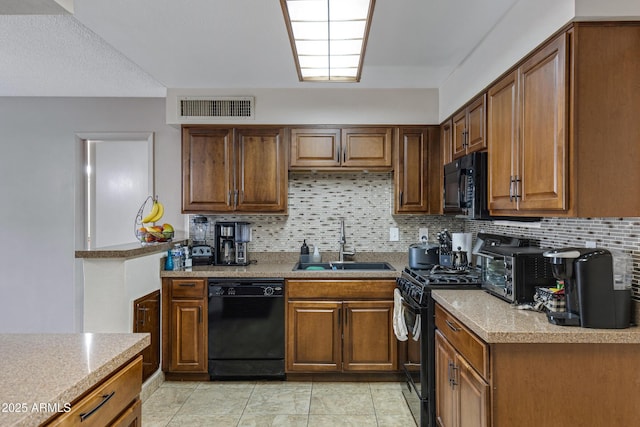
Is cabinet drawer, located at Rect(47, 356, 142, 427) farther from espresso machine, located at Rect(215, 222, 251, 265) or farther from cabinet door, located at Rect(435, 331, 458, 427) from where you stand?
espresso machine, located at Rect(215, 222, 251, 265)

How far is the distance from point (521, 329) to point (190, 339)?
8.50 ft

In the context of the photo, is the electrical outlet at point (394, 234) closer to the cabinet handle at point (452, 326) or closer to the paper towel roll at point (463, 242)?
the paper towel roll at point (463, 242)

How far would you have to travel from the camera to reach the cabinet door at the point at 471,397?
169 cm

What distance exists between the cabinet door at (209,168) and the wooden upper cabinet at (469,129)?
1.85 m

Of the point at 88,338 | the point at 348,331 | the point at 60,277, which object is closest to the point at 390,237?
the point at 348,331

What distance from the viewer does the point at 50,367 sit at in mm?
1215

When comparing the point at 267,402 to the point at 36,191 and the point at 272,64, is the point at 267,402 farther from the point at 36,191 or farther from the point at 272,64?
the point at 36,191

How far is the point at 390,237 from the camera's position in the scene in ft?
13.0

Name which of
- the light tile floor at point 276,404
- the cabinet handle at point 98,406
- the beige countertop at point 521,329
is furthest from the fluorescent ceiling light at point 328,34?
the light tile floor at point 276,404

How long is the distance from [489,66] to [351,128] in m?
1.37

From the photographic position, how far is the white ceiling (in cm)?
225

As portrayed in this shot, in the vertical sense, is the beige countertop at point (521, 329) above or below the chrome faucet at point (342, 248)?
below

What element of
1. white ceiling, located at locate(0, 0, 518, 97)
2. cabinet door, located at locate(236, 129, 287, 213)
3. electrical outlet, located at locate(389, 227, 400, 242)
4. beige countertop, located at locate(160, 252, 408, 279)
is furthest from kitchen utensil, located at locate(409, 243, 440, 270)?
white ceiling, located at locate(0, 0, 518, 97)

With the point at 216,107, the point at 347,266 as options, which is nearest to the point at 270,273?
the point at 347,266
